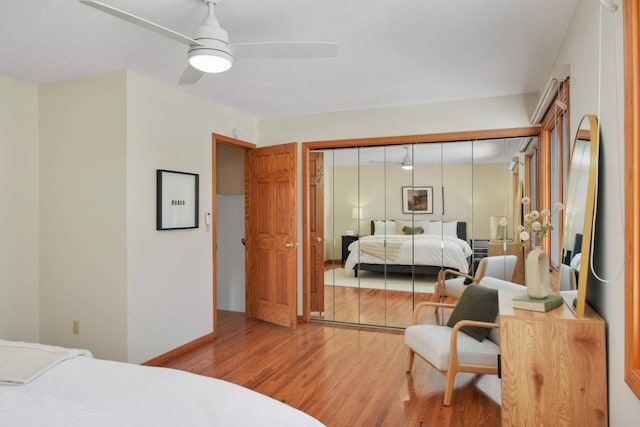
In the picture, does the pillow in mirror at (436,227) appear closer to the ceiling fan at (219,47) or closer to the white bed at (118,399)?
the ceiling fan at (219,47)

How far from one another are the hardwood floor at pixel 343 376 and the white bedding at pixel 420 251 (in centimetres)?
80

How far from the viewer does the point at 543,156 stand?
12.3 feet

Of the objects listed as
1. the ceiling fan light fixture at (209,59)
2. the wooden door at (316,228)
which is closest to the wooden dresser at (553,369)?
the ceiling fan light fixture at (209,59)

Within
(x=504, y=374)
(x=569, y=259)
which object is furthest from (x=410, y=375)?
(x=569, y=259)

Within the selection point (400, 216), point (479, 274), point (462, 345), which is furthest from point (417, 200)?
point (462, 345)

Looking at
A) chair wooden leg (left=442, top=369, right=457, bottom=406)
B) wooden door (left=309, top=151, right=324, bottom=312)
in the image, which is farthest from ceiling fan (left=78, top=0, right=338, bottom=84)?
wooden door (left=309, top=151, right=324, bottom=312)

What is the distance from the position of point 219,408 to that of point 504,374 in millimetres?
1373

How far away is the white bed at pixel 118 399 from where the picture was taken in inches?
50.6

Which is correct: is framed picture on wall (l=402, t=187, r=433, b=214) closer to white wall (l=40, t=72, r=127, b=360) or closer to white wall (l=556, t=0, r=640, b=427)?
white wall (l=556, t=0, r=640, b=427)

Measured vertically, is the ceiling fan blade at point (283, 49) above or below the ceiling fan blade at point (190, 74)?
above

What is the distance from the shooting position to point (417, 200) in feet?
14.8

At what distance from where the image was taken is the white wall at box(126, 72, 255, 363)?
335cm

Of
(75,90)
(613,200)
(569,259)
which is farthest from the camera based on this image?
(75,90)

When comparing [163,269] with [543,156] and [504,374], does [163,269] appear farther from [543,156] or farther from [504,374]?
[543,156]
